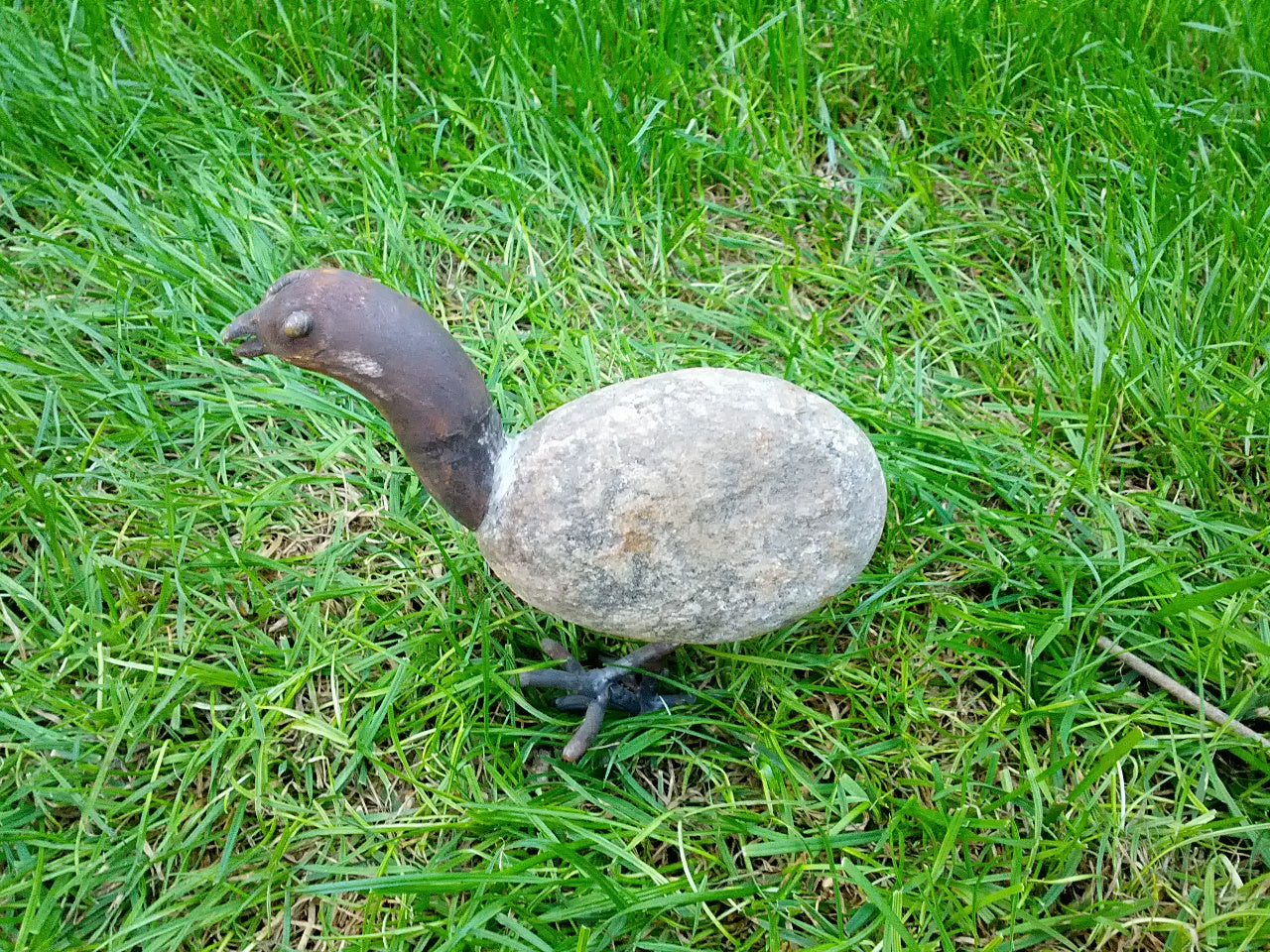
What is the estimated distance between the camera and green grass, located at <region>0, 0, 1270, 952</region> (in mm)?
1537

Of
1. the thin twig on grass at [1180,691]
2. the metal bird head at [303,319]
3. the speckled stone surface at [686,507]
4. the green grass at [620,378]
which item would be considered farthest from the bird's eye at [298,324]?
the thin twig on grass at [1180,691]

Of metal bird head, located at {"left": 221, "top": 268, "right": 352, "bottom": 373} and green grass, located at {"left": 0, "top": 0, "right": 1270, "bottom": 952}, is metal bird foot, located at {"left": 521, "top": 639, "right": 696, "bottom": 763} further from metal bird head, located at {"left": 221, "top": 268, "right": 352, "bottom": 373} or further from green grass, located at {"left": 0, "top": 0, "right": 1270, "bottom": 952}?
metal bird head, located at {"left": 221, "top": 268, "right": 352, "bottom": 373}

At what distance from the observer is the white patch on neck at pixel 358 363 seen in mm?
Result: 1294

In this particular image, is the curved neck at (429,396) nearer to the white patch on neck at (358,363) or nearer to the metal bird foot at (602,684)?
the white patch on neck at (358,363)

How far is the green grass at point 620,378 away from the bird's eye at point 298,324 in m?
0.65

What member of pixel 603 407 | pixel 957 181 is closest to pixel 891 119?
pixel 957 181

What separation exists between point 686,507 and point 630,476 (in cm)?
9

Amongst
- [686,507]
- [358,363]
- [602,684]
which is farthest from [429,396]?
[602,684]

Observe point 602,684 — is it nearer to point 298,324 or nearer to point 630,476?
point 630,476

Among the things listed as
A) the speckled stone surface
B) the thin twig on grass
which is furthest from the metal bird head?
the thin twig on grass

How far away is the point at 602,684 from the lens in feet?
5.42

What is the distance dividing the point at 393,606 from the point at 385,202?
1091mm

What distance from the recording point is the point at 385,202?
2.31 m

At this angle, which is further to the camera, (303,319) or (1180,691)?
(1180,691)
